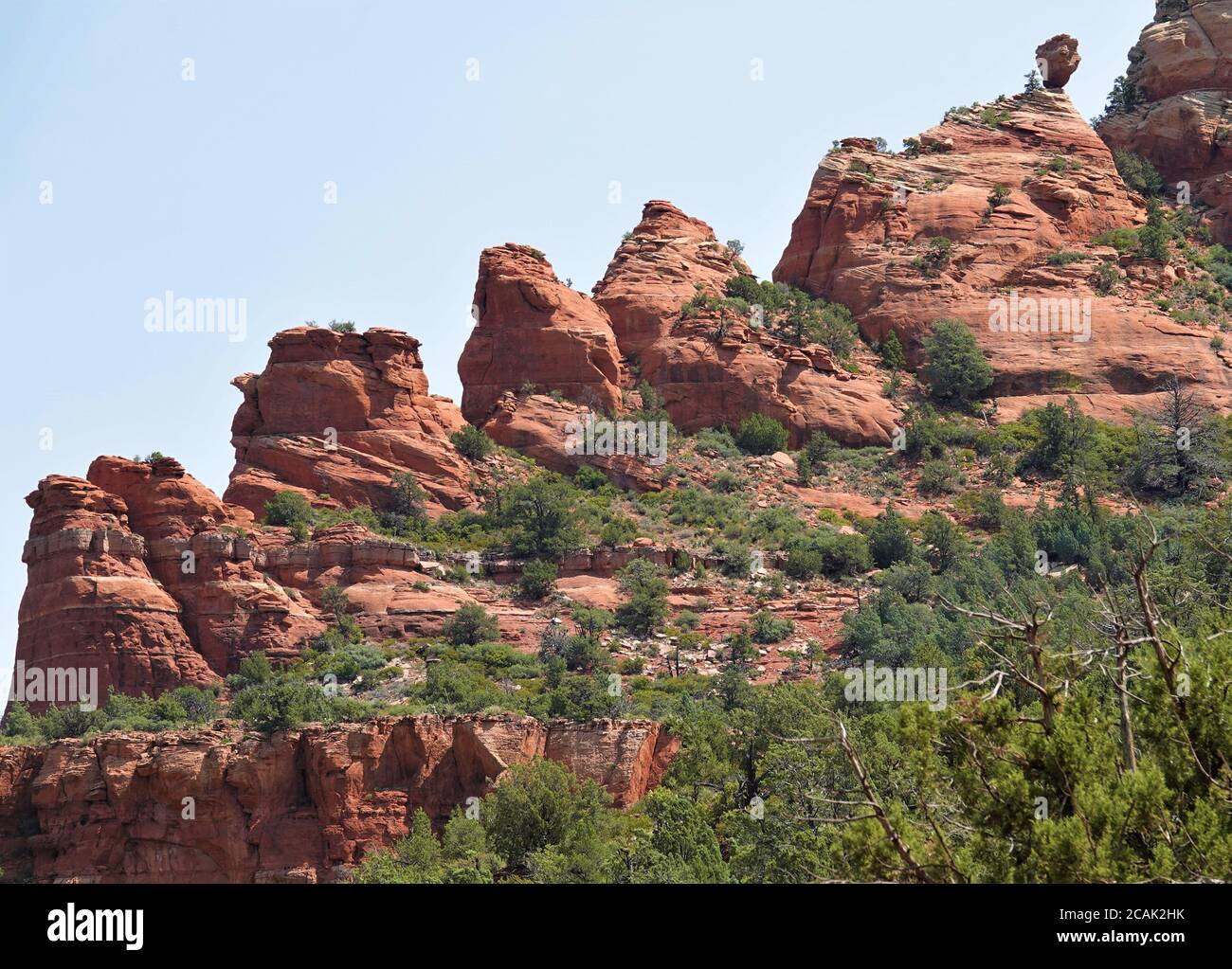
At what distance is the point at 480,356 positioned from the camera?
239 feet

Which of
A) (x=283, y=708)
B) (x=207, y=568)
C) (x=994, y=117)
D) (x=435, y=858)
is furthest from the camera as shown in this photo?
(x=994, y=117)

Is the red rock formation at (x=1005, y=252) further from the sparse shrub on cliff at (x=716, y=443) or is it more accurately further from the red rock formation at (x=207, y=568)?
the red rock formation at (x=207, y=568)

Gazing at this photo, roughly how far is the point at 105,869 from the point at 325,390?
24.4 meters

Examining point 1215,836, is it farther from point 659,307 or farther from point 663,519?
point 659,307

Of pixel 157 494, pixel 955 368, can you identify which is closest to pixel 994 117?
pixel 955 368

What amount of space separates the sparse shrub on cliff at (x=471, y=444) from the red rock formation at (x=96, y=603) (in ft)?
49.3

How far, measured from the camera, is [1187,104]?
302ft

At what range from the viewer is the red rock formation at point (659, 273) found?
76.6m

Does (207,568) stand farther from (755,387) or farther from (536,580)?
(755,387)

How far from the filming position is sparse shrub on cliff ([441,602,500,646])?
55.0 m

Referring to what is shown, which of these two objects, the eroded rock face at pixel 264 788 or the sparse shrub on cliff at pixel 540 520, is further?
the sparse shrub on cliff at pixel 540 520

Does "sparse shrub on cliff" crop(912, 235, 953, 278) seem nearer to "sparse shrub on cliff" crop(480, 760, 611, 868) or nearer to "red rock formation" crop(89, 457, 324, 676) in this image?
"red rock formation" crop(89, 457, 324, 676)

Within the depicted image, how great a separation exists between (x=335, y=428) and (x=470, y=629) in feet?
40.9

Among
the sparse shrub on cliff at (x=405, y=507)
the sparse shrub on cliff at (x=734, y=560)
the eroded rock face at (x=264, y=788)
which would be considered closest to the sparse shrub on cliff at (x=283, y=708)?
the eroded rock face at (x=264, y=788)
